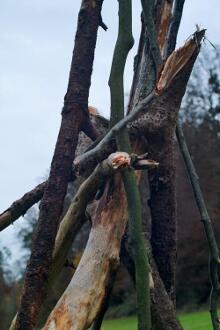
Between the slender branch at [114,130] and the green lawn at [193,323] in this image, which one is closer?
the slender branch at [114,130]

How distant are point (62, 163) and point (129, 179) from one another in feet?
1.17

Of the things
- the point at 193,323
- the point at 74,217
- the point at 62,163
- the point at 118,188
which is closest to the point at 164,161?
the point at 118,188

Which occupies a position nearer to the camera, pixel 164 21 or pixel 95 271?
pixel 95 271

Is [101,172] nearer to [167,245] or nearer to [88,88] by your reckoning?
[88,88]

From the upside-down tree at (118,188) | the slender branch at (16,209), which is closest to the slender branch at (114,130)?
the upside-down tree at (118,188)

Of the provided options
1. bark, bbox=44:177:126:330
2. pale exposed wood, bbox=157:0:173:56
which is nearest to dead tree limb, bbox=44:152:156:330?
bark, bbox=44:177:126:330

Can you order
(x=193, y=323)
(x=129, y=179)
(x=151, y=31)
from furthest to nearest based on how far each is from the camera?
1. (x=193, y=323)
2. (x=151, y=31)
3. (x=129, y=179)

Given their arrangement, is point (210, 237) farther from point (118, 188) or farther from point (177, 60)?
point (177, 60)

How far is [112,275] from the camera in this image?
Result: 10.4 ft

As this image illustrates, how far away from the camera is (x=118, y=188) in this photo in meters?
3.29

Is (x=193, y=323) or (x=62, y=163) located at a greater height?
(x=193, y=323)

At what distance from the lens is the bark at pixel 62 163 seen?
2963mm

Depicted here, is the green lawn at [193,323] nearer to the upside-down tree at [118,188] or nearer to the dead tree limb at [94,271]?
the upside-down tree at [118,188]

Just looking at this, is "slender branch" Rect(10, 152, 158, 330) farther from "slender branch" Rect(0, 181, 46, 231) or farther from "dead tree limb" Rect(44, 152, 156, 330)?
"slender branch" Rect(0, 181, 46, 231)
